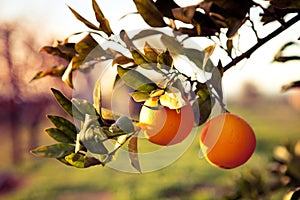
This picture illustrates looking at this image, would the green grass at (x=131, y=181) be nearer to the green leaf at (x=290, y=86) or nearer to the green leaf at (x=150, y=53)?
the green leaf at (x=290, y=86)

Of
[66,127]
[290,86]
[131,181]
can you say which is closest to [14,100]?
[131,181]

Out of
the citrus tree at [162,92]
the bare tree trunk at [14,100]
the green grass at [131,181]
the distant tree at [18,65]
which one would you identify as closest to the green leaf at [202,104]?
the citrus tree at [162,92]

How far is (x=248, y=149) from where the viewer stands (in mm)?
582

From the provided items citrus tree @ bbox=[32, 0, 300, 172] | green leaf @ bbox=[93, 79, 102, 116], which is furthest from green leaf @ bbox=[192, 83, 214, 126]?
green leaf @ bbox=[93, 79, 102, 116]

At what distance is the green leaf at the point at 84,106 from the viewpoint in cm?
55

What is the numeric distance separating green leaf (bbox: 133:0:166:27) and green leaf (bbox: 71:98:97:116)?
121 millimetres

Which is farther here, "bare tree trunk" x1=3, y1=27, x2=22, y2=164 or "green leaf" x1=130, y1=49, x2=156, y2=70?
"bare tree trunk" x1=3, y1=27, x2=22, y2=164

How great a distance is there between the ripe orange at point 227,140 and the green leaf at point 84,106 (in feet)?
0.47

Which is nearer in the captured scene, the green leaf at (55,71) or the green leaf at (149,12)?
the green leaf at (149,12)

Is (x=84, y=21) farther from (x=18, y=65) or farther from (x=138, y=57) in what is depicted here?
(x=18, y=65)

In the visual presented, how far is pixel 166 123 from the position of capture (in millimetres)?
537

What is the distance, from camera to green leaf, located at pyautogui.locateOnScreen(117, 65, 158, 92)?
51cm

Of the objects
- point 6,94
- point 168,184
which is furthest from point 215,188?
point 6,94

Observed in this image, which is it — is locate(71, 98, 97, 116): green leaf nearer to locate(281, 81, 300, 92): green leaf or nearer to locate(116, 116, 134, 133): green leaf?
locate(116, 116, 134, 133): green leaf
